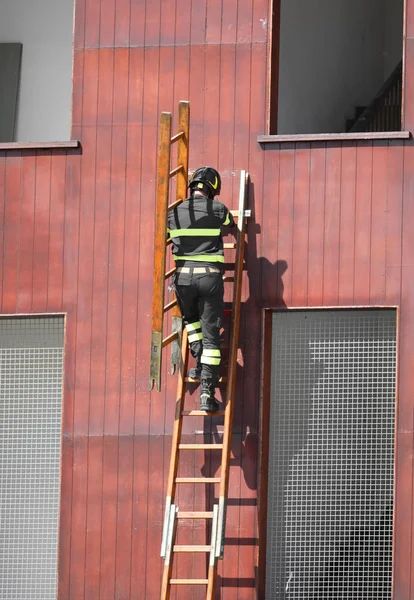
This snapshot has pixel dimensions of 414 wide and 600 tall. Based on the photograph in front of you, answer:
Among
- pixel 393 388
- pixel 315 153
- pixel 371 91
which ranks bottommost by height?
pixel 393 388

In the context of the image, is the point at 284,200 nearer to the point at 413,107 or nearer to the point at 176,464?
the point at 413,107

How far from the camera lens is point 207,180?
483 inches

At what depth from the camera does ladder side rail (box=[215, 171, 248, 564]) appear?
11734 mm

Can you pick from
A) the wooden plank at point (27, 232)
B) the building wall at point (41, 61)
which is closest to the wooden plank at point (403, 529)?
the wooden plank at point (27, 232)

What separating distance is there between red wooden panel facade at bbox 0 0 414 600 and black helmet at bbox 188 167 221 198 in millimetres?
493

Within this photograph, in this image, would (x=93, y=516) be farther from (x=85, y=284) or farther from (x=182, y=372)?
(x=85, y=284)

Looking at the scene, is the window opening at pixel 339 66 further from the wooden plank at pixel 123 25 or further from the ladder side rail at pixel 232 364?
the ladder side rail at pixel 232 364

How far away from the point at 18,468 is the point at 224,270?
2540 mm

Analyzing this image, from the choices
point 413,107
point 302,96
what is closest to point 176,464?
point 413,107

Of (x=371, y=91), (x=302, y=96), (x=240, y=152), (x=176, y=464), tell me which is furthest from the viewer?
(x=371, y=91)

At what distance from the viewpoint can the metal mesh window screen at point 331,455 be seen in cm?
1241

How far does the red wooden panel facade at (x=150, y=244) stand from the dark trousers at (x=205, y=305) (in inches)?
22.6

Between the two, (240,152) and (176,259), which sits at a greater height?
(240,152)

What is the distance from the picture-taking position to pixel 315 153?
41.8ft
